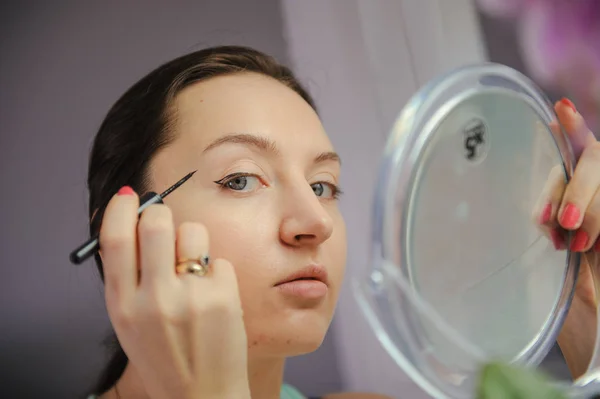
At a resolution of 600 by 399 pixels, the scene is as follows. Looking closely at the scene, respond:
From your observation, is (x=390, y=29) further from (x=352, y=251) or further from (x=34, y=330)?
(x=34, y=330)

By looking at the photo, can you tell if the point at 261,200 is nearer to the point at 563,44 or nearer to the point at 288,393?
the point at 288,393

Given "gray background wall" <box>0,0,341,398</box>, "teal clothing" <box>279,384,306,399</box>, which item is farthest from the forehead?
"teal clothing" <box>279,384,306,399</box>

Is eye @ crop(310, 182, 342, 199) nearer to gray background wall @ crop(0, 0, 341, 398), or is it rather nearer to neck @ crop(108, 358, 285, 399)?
neck @ crop(108, 358, 285, 399)

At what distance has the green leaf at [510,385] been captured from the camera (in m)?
0.40

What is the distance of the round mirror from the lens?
24.6 inches

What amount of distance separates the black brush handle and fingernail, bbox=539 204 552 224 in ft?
1.45

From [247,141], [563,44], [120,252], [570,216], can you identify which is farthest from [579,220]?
[120,252]

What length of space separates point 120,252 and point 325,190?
0.33m

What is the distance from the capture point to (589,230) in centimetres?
Result: 71

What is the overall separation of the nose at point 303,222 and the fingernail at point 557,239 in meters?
0.27

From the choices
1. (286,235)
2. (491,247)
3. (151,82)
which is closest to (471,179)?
(491,247)

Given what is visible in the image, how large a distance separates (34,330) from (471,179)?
63 centimetres

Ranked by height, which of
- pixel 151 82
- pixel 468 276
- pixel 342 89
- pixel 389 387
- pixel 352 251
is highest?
pixel 151 82

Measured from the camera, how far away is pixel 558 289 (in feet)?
2.33
